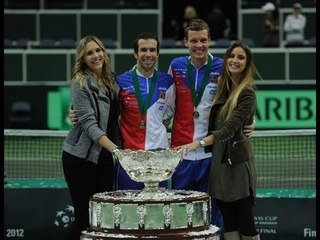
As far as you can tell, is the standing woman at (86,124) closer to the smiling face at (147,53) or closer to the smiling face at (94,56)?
the smiling face at (94,56)

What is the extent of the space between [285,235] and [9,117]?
10.7 metres

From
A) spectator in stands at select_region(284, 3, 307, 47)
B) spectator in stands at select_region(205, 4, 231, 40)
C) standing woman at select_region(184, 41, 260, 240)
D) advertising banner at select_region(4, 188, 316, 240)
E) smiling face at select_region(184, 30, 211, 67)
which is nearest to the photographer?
standing woman at select_region(184, 41, 260, 240)

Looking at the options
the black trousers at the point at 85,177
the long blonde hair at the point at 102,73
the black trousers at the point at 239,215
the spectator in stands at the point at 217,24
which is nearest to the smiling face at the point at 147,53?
the long blonde hair at the point at 102,73

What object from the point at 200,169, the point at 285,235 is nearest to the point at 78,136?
the point at 200,169

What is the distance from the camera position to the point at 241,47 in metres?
7.35

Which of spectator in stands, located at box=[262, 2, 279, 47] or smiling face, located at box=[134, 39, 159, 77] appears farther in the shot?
spectator in stands, located at box=[262, 2, 279, 47]

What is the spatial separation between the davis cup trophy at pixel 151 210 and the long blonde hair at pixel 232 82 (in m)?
1.06

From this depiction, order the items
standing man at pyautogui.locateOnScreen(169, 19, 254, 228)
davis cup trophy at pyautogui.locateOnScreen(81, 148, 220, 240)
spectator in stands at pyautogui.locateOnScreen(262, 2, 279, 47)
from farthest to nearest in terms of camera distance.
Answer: spectator in stands at pyautogui.locateOnScreen(262, 2, 279, 47), standing man at pyautogui.locateOnScreen(169, 19, 254, 228), davis cup trophy at pyautogui.locateOnScreen(81, 148, 220, 240)

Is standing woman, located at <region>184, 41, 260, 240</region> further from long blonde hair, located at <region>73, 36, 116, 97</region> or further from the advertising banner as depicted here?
the advertising banner

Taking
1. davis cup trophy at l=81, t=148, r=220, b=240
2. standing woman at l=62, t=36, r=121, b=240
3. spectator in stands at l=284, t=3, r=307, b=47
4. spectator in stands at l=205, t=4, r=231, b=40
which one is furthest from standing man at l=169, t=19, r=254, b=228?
spectator in stands at l=205, t=4, r=231, b=40

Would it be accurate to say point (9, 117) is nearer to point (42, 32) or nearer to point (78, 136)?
point (42, 32)

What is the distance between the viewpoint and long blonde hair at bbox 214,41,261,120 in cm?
738

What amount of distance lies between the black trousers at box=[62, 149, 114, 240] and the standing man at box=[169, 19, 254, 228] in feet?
1.54

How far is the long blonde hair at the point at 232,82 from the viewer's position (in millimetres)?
7383
